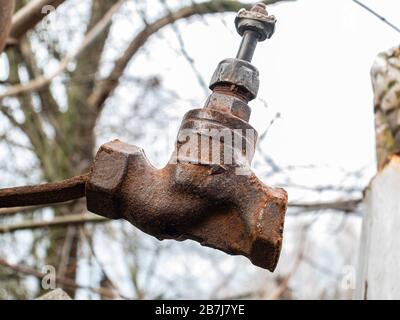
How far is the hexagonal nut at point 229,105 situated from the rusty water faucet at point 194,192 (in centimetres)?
2

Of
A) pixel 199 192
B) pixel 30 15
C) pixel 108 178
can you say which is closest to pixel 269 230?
pixel 199 192

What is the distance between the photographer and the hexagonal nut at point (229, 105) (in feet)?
2.93

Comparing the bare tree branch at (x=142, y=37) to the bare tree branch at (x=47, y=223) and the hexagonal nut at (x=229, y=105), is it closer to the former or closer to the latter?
the bare tree branch at (x=47, y=223)

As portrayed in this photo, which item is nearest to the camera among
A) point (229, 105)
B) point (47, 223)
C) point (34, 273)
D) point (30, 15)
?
point (229, 105)

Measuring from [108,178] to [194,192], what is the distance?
0.10 m

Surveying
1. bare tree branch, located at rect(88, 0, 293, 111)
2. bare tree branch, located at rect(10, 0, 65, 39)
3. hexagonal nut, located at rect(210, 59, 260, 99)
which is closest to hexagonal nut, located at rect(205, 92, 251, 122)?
hexagonal nut, located at rect(210, 59, 260, 99)

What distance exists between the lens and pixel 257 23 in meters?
0.92

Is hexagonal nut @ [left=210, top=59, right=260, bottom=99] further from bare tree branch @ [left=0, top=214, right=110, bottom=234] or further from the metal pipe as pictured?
bare tree branch @ [left=0, top=214, right=110, bottom=234]

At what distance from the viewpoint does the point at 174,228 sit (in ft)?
2.73

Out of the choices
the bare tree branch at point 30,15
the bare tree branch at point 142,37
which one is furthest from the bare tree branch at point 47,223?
the bare tree branch at point 142,37

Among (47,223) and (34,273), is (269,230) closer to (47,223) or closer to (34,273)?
(34,273)

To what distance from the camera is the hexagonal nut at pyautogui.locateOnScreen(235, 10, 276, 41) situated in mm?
924

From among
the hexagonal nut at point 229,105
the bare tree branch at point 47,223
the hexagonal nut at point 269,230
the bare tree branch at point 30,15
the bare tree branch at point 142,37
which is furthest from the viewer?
the bare tree branch at point 142,37
